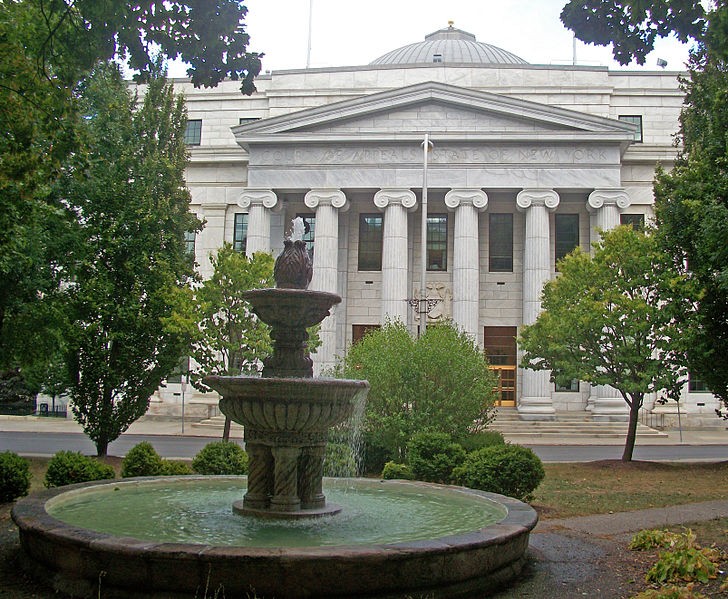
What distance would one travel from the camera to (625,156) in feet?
147

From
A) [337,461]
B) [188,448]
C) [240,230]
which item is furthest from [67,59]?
[240,230]

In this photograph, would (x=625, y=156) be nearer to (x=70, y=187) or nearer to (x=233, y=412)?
(x=70, y=187)

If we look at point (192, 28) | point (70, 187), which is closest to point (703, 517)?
point (192, 28)

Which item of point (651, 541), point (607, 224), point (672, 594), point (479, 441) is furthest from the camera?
point (607, 224)

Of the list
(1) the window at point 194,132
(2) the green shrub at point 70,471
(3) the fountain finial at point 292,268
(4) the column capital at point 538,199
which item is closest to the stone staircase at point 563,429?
(4) the column capital at point 538,199

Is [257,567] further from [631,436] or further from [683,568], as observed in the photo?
[631,436]

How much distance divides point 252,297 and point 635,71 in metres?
48.1

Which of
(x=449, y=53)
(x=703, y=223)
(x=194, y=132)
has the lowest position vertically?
(x=703, y=223)

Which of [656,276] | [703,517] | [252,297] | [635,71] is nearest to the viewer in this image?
[252,297]

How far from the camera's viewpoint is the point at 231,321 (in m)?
25.8

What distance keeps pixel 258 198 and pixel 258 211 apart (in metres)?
0.73

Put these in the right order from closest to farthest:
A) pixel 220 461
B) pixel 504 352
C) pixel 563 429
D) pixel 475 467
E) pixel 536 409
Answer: pixel 475 467, pixel 220 461, pixel 563 429, pixel 536 409, pixel 504 352

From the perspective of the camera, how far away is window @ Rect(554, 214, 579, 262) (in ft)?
150

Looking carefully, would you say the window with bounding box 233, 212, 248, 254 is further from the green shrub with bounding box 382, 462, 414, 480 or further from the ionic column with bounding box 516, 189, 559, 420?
the green shrub with bounding box 382, 462, 414, 480
